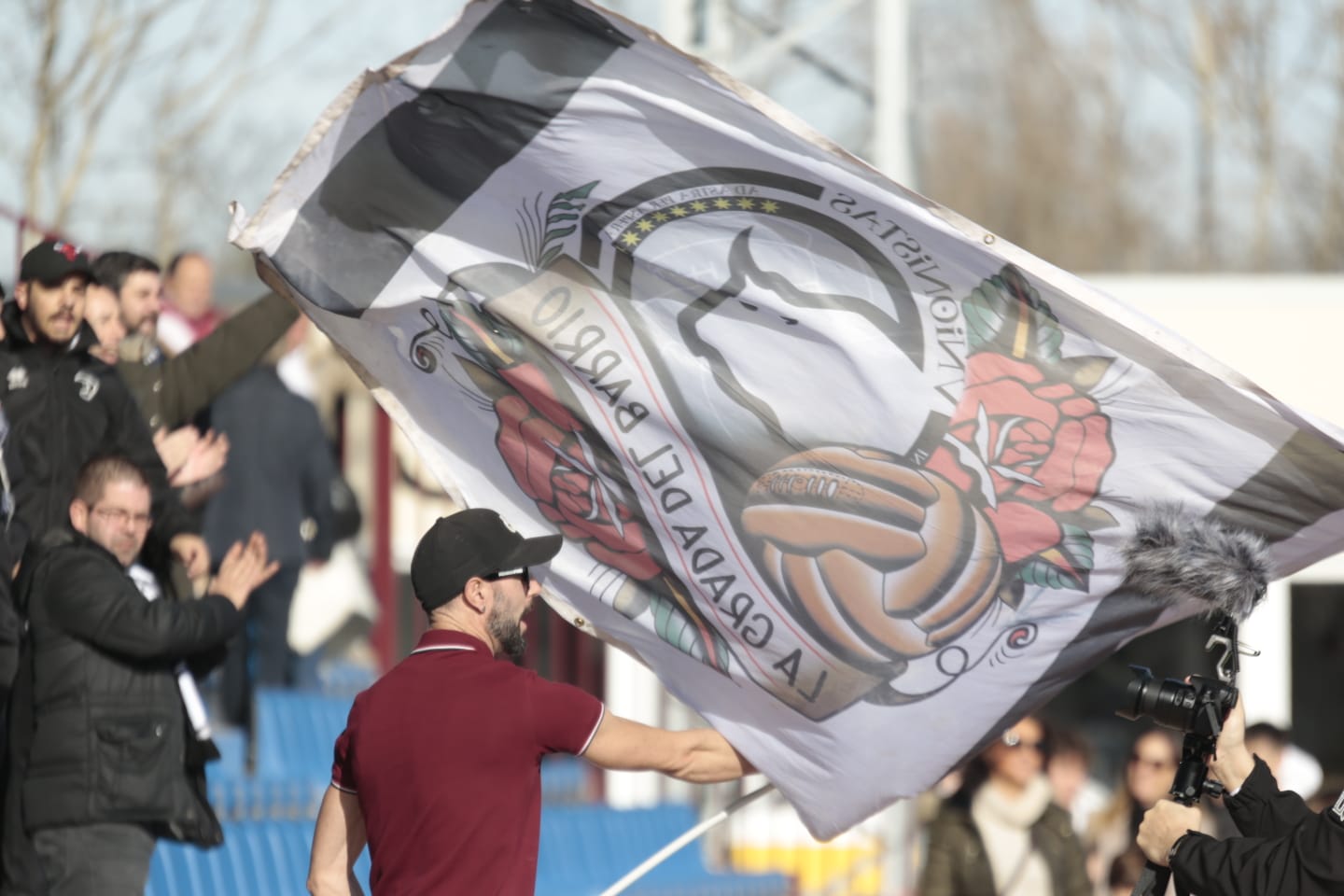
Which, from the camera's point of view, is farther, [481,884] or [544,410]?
[544,410]

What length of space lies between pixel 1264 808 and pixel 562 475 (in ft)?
6.74

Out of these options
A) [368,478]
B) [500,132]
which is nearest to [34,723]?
[500,132]

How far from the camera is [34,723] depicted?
5789 mm

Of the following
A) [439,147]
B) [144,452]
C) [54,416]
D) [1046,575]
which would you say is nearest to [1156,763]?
[1046,575]

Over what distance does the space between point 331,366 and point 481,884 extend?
9.20 metres

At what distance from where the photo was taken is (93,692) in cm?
580

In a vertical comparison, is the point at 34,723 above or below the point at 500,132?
below

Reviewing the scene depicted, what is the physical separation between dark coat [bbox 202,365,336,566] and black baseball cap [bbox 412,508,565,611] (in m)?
4.61

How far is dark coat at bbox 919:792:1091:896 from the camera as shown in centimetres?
775

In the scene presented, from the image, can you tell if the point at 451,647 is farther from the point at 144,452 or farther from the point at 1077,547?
the point at 144,452

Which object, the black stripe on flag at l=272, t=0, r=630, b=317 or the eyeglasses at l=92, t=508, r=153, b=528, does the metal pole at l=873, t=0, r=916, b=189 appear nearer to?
the black stripe on flag at l=272, t=0, r=630, b=317

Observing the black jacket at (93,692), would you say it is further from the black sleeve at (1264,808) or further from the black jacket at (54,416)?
the black sleeve at (1264,808)

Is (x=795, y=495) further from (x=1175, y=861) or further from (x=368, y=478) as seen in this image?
(x=368, y=478)

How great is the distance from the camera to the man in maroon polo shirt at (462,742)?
15.1ft
